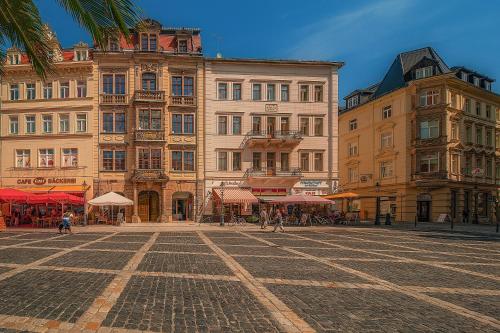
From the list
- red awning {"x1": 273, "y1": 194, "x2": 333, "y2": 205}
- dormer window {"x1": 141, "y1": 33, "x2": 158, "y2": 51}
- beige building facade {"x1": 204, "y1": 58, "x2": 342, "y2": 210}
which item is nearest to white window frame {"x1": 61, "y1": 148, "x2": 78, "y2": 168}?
dormer window {"x1": 141, "y1": 33, "x2": 158, "y2": 51}

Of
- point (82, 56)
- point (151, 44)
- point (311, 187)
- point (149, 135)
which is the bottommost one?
point (311, 187)

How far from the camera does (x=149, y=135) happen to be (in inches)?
1449

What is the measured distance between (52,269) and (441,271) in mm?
10198

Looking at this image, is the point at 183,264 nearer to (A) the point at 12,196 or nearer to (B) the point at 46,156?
(A) the point at 12,196

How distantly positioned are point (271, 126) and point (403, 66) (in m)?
17.3

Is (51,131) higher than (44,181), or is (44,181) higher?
(51,131)

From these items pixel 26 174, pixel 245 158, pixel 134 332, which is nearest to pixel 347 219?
pixel 245 158

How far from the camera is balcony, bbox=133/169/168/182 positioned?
3616cm

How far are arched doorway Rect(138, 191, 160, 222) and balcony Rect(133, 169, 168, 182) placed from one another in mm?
1833

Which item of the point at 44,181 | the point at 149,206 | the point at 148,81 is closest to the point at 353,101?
the point at 148,81

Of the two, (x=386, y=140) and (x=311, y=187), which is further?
(x=386, y=140)

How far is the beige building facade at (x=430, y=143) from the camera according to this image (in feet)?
128

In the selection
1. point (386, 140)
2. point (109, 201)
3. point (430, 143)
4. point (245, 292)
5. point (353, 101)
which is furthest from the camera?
point (353, 101)

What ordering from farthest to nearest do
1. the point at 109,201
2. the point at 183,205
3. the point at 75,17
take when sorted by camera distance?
the point at 183,205 → the point at 109,201 → the point at 75,17
